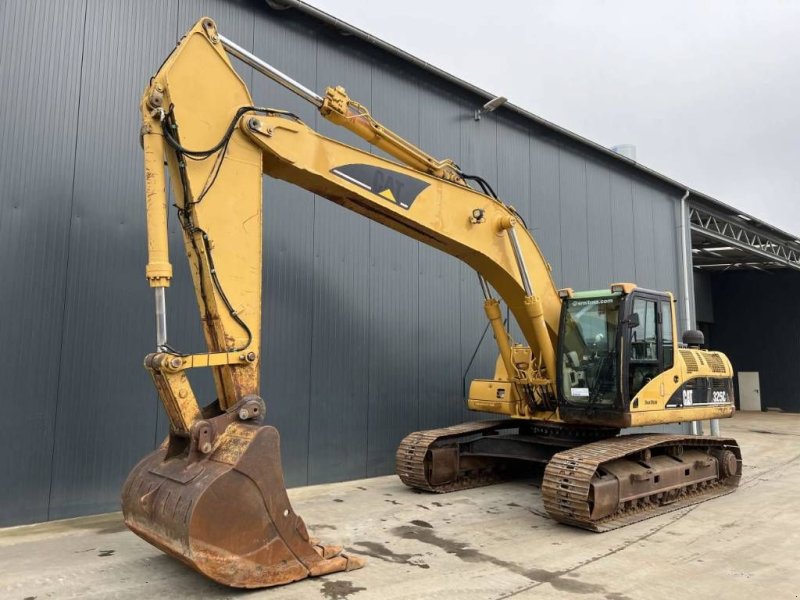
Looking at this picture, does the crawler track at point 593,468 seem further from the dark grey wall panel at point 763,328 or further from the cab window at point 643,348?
the dark grey wall panel at point 763,328

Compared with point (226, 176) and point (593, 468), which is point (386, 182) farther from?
point (593, 468)

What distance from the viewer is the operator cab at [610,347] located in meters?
7.26

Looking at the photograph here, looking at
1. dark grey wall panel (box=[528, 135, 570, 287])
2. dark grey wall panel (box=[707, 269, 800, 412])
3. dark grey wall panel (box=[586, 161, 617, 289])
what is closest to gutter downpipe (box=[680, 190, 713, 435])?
dark grey wall panel (box=[586, 161, 617, 289])

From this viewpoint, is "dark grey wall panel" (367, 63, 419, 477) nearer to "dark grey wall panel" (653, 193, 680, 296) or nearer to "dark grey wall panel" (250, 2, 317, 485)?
"dark grey wall panel" (250, 2, 317, 485)

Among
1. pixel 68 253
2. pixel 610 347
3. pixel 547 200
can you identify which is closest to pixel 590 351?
pixel 610 347

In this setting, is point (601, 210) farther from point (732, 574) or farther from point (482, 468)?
point (732, 574)

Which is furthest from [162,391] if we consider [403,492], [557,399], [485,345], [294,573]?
[485,345]

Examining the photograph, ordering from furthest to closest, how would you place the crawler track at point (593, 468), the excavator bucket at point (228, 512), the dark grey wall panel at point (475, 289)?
the dark grey wall panel at point (475, 289) < the crawler track at point (593, 468) < the excavator bucket at point (228, 512)

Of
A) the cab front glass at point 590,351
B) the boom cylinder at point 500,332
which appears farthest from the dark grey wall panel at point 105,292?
the cab front glass at point 590,351

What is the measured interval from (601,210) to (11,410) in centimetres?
1261

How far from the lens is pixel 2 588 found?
4.50m

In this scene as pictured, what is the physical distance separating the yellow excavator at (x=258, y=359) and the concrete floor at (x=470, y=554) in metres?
0.39

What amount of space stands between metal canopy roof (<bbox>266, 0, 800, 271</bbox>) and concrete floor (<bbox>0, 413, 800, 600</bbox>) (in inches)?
280

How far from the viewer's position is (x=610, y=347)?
744cm
